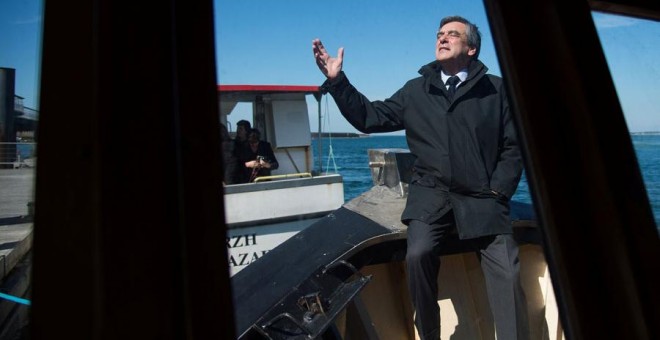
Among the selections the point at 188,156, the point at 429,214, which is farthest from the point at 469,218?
the point at 188,156

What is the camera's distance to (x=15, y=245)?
711 mm

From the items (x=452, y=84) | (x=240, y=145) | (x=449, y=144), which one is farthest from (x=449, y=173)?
(x=240, y=145)

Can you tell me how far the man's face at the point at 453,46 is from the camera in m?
1.63

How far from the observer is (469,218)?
7.08 ft

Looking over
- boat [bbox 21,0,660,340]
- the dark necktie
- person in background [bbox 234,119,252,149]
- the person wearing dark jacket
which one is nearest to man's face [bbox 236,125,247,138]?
person in background [bbox 234,119,252,149]

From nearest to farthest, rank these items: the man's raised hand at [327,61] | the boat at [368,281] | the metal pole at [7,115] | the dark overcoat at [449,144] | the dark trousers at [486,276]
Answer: the metal pole at [7,115] < the man's raised hand at [327,61] < the boat at [368,281] < the dark overcoat at [449,144] < the dark trousers at [486,276]

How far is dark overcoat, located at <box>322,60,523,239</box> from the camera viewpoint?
81.0 inches

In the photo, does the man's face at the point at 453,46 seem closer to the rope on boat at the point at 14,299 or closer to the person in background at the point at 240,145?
the person in background at the point at 240,145

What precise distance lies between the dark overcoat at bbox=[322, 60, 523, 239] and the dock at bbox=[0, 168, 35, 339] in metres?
1.36

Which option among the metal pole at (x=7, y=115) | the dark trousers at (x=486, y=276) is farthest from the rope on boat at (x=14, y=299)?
the dark trousers at (x=486, y=276)

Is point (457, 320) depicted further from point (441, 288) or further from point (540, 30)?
point (540, 30)

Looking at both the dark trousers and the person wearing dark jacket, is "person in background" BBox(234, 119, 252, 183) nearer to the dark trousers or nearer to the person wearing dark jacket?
the person wearing dark jacket

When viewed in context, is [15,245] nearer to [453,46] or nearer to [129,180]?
[129,180]

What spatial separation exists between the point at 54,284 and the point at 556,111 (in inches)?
29.0
